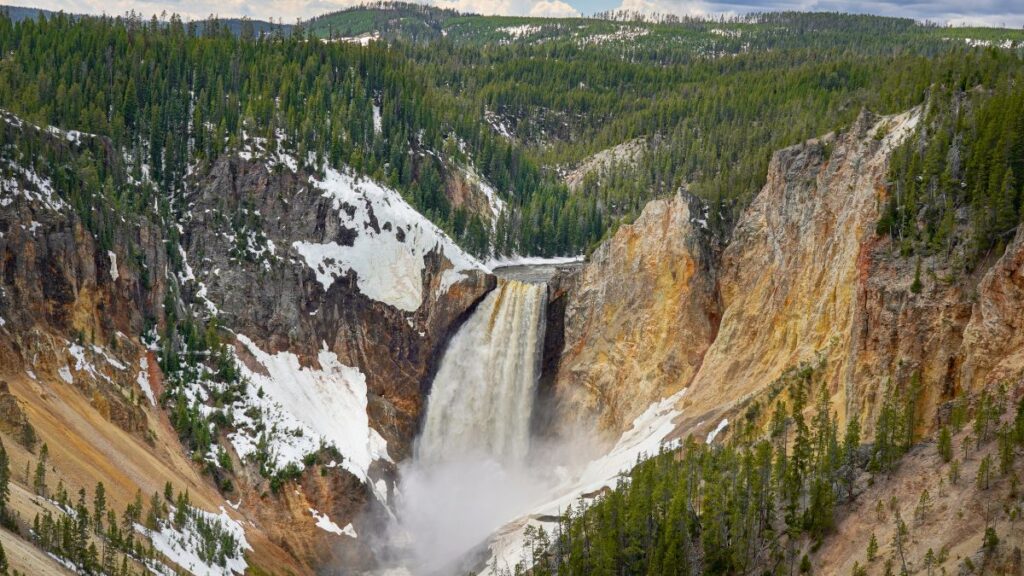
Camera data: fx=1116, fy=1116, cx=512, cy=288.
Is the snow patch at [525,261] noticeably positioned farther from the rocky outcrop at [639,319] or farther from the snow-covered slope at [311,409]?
the snow-covered slope at [311,409]

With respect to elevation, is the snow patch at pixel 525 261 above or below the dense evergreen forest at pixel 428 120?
below

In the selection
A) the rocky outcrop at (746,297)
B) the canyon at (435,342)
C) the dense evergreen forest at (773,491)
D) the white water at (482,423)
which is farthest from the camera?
the white water at (482,423)

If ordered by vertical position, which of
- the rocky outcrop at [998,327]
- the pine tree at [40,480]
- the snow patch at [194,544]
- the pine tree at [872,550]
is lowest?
the snow patch at [194,544]

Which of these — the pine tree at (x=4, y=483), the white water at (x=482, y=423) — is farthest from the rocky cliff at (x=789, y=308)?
the pine tree at (x=4, y=483)

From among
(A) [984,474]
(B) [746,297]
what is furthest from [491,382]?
(A) [984,474]

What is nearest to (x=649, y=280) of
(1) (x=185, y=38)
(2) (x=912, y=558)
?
(2) (x=912, y=558)

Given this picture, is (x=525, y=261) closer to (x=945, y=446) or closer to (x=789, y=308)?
(x=789, y=308)
